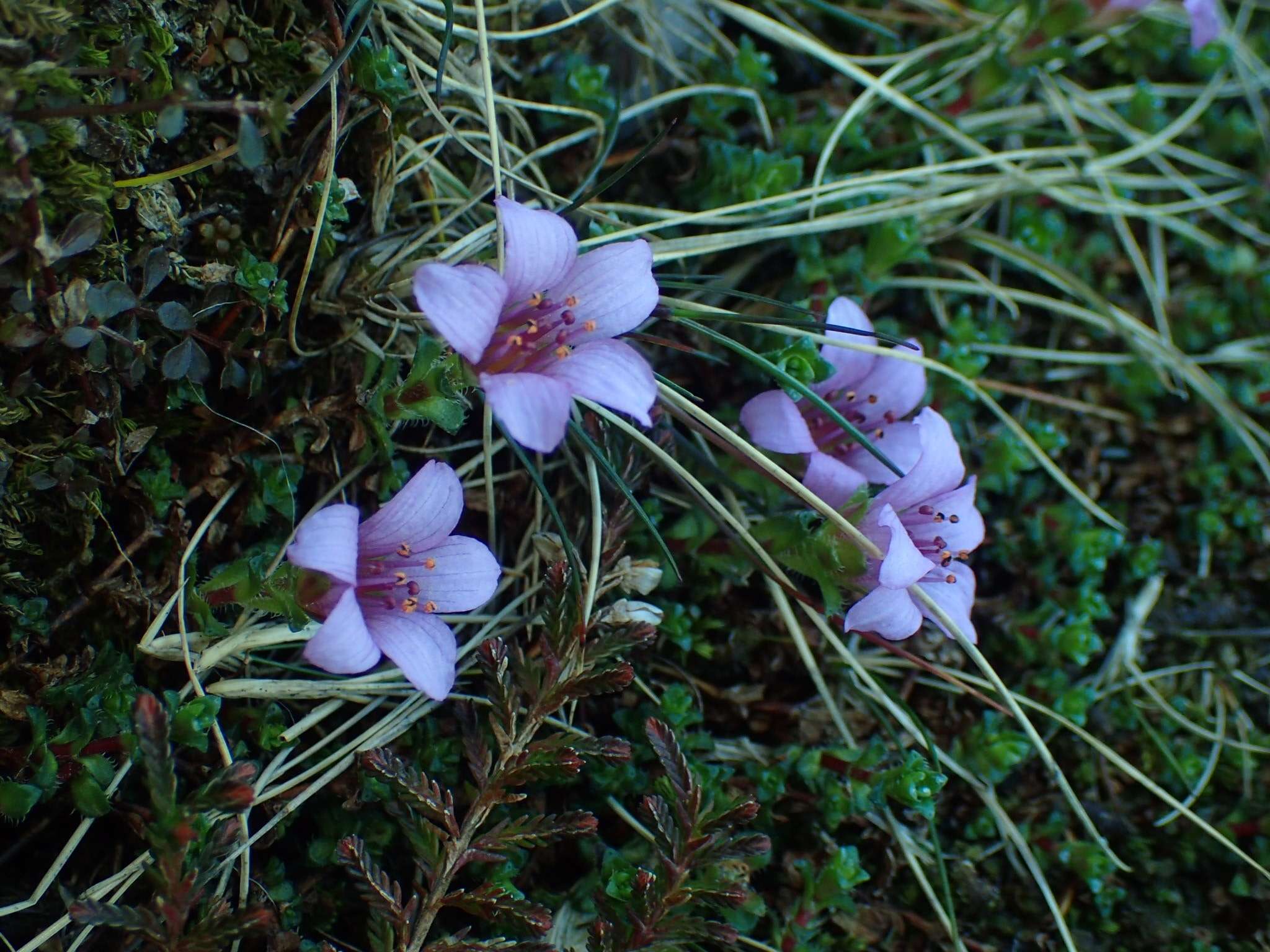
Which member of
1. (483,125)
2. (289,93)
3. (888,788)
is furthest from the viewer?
(483,125)

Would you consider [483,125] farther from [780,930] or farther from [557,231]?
[780,930]

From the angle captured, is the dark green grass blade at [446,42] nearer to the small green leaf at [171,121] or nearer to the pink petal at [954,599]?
the small green leaf at [171,121]

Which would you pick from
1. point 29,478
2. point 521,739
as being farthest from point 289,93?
point 521,739

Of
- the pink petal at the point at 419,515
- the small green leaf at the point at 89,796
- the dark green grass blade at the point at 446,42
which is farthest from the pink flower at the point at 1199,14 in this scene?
the small green leaf at the point at 89,796

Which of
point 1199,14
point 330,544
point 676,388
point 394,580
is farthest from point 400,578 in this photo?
point 1199,14

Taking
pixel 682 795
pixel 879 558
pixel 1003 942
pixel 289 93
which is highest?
pixel 289 93

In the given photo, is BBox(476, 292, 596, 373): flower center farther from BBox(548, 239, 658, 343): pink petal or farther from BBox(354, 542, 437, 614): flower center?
BBox(354, 542, 437, 614): flower center

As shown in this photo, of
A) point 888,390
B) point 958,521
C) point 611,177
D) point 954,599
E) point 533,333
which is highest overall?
point 611,177

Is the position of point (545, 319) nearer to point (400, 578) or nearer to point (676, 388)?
point (676, 388)
